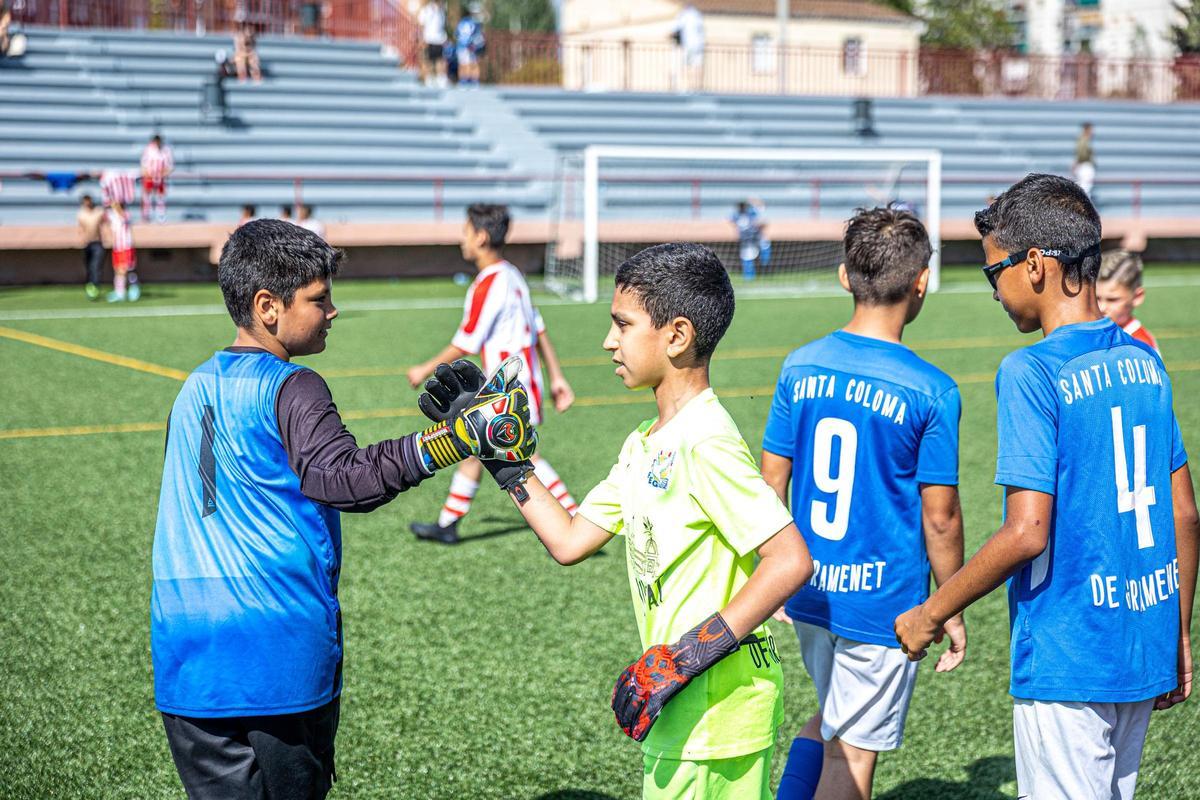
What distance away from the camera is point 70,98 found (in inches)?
976

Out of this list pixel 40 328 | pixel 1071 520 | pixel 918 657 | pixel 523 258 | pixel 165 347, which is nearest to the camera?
pixel 1071 520

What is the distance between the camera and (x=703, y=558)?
8.57 ft

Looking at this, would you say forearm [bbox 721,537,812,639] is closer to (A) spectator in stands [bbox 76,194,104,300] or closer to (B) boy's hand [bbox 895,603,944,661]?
(B) boy's hand [bbox 895,603,944,661]

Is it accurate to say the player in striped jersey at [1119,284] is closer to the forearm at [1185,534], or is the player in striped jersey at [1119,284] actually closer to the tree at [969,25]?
the forearm at [1185,534]

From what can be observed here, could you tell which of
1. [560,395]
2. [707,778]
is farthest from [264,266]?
[560,395]

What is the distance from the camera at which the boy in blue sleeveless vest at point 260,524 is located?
2.61m

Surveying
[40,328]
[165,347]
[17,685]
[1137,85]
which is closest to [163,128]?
[40,328]

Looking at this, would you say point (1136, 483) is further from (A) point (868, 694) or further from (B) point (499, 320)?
(B) point (499, 320)

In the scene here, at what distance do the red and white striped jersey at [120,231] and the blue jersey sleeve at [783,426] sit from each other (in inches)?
682

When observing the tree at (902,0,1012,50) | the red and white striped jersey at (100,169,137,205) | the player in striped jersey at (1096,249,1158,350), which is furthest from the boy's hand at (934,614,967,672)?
the tree at (902,0,1012,50)

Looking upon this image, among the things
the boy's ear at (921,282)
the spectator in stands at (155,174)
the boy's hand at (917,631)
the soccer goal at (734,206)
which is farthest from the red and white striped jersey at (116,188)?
the boy's hand at (917,631)

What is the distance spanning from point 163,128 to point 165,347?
40.8 ft

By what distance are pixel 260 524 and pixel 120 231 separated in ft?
57.8

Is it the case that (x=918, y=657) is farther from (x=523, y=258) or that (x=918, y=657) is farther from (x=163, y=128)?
(x=163, y=128)
